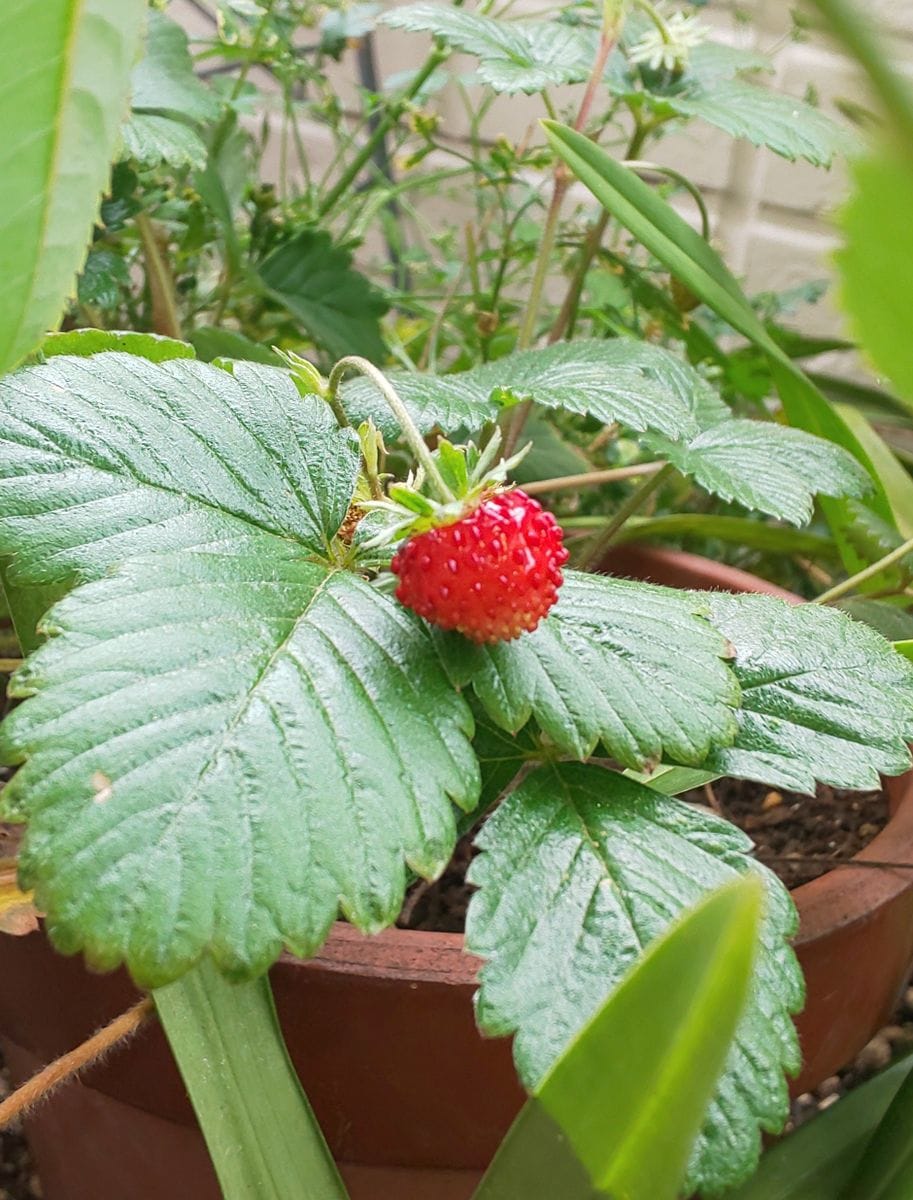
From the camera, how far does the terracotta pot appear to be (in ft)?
1.35

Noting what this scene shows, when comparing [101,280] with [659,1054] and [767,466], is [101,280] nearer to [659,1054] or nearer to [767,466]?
[767,466]

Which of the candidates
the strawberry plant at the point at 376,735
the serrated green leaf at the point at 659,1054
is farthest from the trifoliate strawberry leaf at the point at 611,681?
the serrated green leaf at the point at 659,1054

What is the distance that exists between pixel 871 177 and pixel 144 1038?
1.53 ft

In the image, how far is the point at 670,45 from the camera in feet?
2.27

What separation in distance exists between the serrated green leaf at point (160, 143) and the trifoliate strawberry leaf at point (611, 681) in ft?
1.31

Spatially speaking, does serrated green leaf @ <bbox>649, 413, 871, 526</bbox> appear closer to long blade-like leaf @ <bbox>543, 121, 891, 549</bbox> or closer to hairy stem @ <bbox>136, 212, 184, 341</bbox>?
long blade-like leaf @ <bbox>543, 121, 891, 549</bbox>

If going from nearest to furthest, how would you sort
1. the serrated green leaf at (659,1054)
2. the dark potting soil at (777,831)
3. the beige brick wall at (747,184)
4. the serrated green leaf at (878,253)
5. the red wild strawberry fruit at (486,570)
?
the serrated green leaf at (878,253) → the serrated green leaf at (659,1054) → the red wild strawberry fruit at (486,570) → the dark potting soil at (777,831) → the beige brick wall at (747,184)

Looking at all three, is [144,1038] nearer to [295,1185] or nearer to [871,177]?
[295,1185]

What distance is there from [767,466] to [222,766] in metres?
0.34

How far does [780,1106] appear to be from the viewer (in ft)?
1.06

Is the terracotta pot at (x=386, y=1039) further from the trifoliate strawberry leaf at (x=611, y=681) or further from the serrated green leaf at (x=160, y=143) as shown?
the serrated green leaf at (x=160, y=143)

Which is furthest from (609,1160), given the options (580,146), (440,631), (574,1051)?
(580,146)

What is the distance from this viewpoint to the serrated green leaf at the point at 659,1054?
0.19 metres

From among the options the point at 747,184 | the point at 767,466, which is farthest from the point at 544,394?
the point at 747,184
